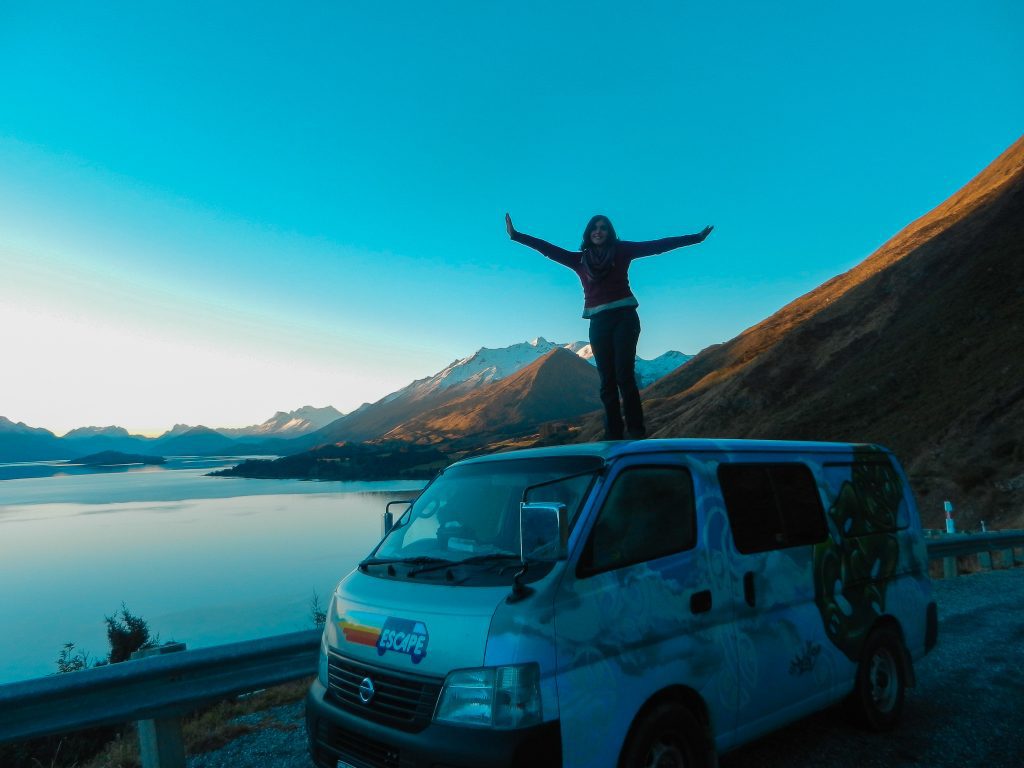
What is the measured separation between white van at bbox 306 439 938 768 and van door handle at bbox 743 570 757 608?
12 millimetres

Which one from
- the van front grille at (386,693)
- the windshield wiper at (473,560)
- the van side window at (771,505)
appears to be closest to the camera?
the van front grille at (386,693)

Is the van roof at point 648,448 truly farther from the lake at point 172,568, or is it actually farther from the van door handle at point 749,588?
the lake at point 172,568

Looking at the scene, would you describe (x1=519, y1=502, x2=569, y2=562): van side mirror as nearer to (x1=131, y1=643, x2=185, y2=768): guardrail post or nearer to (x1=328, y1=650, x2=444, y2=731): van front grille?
(x1=328, y1=650, x2=444, y2=731): van front grille

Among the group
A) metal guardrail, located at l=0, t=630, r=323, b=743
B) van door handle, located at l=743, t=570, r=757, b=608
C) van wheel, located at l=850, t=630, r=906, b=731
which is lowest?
van wheel, located at l=850, t=630, r=906, b=731

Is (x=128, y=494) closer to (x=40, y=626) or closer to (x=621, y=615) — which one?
(x=40, y=626)

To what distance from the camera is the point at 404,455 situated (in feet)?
500

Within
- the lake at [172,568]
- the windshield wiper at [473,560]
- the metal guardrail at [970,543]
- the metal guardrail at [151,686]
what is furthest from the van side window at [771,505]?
the lake at [172,568]

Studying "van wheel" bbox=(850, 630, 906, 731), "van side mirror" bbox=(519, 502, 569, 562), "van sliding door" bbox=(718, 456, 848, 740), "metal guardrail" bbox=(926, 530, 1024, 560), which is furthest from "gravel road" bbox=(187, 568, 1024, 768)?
"metal guardrail" bbox=(926, 530, 1024, 560)

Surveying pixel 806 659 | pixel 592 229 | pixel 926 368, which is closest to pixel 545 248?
pixel 592 229

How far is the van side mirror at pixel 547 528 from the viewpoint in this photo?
9.52ft

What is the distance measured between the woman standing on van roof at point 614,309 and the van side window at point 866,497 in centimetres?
181

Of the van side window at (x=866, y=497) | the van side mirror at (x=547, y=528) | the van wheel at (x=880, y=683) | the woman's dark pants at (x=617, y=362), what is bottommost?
the van wheel at (x=880, y=683)

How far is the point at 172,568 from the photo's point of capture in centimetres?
4547

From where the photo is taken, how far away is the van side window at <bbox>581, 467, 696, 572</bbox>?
331 cm
